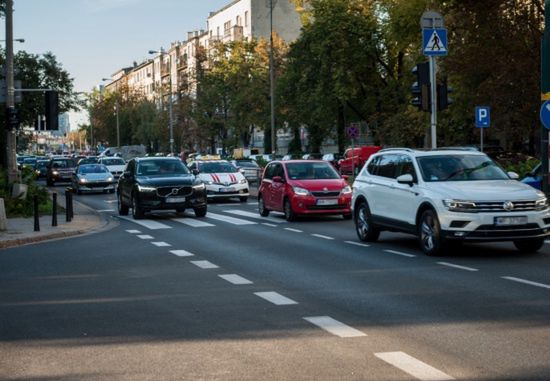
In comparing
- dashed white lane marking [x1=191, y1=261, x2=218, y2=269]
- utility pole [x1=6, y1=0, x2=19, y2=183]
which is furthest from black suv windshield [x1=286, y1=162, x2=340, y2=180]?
dashed white lane marking [x1=191, y1=261, x2=218, y2=269]

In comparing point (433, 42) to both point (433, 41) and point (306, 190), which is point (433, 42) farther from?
point (306, 190)

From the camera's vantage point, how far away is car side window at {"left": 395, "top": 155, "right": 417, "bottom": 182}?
1612 centimetres

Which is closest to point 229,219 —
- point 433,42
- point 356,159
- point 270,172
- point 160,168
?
point 270,172

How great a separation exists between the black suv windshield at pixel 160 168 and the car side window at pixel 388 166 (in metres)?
11.0

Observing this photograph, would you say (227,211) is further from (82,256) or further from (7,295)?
(7,295)

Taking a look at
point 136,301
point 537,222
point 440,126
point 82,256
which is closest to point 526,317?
point 136,301

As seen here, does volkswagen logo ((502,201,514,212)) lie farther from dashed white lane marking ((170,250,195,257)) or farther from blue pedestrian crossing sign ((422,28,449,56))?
blue pedestrian crossing sign ((422,28,449,56))

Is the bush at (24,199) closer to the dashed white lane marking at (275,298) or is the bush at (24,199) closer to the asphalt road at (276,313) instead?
the asphalt road at (276,313)

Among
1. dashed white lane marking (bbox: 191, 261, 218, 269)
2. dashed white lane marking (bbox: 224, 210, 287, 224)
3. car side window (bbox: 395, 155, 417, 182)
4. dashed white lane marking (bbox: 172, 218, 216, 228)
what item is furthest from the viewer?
dashed white lane marking (bbox: 224, 210, 287, 224)

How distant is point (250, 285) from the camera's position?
11.6 metres

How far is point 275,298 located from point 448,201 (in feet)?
16.0

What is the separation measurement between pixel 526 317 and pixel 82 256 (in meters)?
9.06

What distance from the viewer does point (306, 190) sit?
943 inches

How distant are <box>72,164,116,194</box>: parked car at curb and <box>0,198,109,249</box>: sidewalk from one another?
59.0ft
